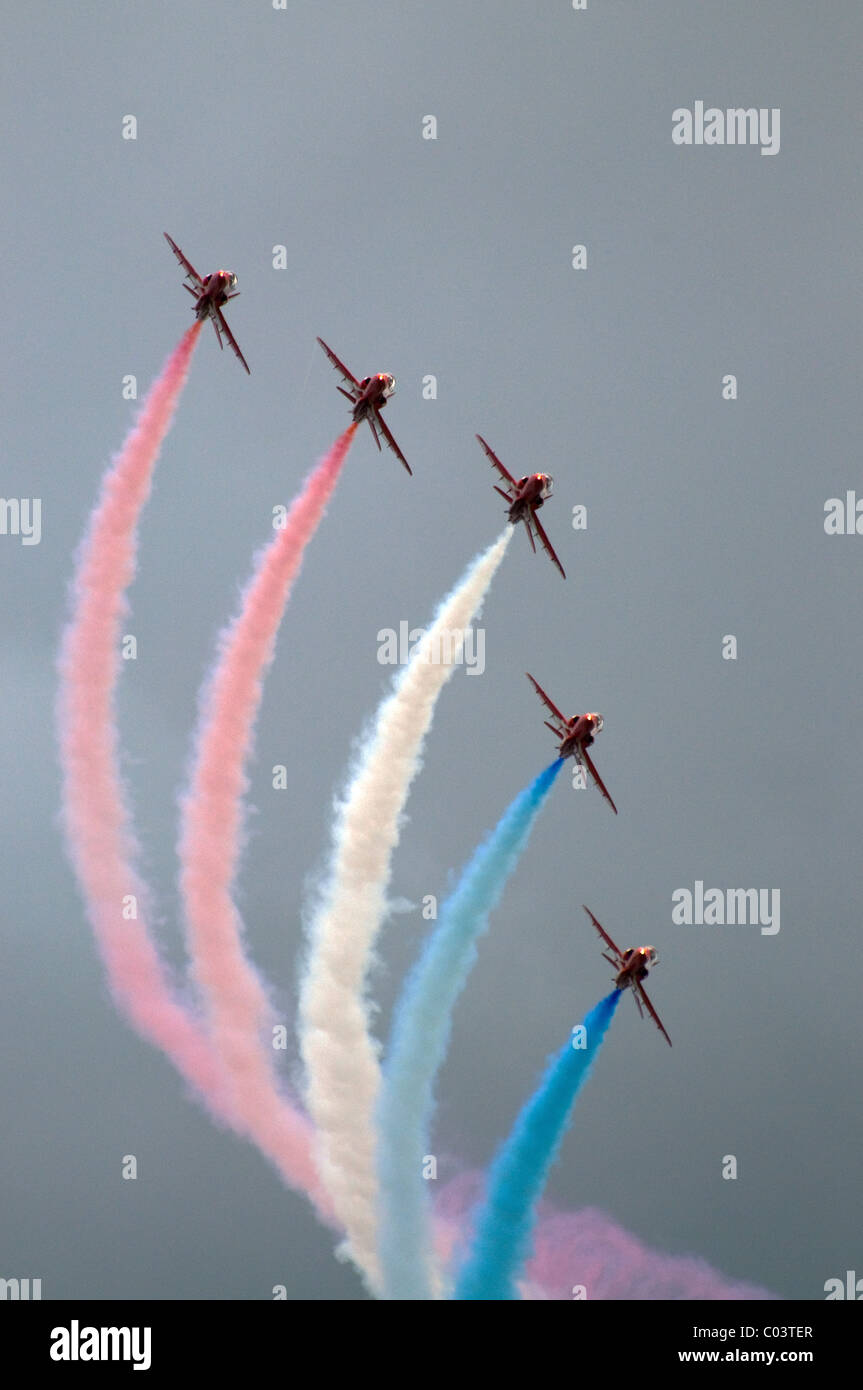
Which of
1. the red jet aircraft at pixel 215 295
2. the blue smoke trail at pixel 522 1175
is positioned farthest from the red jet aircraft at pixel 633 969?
the red jet aircraft at pixel 215 295

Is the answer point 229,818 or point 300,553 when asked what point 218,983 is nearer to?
point 229,818

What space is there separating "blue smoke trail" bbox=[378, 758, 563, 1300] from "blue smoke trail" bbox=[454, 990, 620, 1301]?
1667 millimetres

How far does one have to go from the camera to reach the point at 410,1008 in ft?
306

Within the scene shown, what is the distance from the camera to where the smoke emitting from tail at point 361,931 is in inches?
3583

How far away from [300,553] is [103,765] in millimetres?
9920

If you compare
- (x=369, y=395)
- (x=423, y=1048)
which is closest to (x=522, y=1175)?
(x=423, y=1048)

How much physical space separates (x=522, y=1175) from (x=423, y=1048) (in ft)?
17.1

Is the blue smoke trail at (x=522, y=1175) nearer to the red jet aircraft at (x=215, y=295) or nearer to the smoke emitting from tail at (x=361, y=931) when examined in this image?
the smoke emitting from tail at (x=361, y=931)

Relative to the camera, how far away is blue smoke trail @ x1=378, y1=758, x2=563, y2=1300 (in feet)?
295

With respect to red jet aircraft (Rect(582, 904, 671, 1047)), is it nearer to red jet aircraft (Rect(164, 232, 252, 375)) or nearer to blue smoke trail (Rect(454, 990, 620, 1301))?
blue smoke trail (Rect(454, 990, 620, 1301))

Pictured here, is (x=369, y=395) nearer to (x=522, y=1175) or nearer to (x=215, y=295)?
(x=215, y=295)

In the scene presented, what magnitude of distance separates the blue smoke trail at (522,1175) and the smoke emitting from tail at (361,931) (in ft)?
11.1
